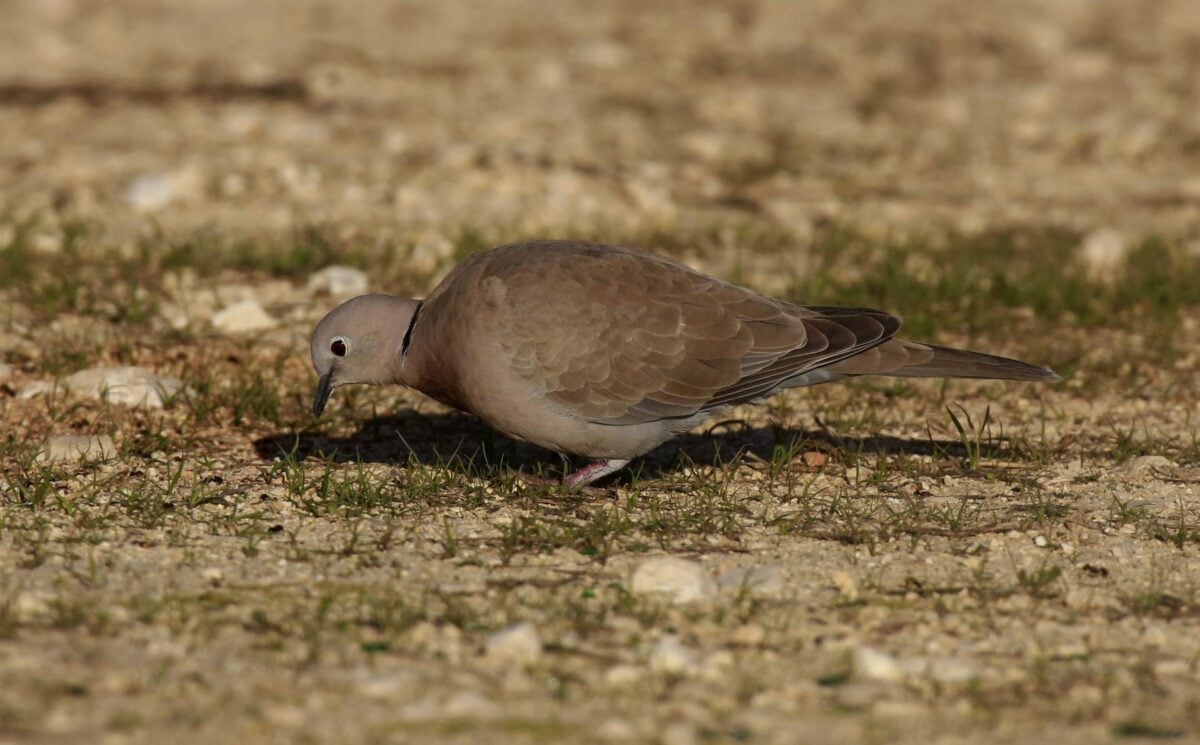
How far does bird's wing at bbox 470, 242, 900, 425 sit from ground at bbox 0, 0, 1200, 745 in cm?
36

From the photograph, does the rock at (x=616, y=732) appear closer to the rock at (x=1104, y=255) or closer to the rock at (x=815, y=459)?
the rock at (x=815, y=459)

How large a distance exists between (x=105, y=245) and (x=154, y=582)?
4.02 m

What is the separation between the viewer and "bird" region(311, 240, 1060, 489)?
5246 millimetres

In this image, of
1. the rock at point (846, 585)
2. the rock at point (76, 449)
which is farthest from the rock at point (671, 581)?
the rock at point (76, 449)

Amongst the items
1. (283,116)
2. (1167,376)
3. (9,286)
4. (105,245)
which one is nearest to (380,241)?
(105,245)

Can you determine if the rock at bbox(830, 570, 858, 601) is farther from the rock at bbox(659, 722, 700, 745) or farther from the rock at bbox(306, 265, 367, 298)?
the rock at bbox(306, 265, 367, 298)

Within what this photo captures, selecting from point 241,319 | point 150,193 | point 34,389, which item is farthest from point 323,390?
point 150,193

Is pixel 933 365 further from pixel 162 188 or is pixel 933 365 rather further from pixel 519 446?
pixel 162 188

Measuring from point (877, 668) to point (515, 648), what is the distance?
0.90 m

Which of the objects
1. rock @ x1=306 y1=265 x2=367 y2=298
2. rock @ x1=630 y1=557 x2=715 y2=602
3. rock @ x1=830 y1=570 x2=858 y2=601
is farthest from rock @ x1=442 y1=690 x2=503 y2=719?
rock @ x1=306 y1=265 x2=367 y2=298

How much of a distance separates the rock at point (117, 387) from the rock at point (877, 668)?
3.27 metres

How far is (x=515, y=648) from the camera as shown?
12.5 ft

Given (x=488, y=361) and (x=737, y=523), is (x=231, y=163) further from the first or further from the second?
(x=737, y=523)

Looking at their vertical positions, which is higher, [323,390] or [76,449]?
[323,390]
